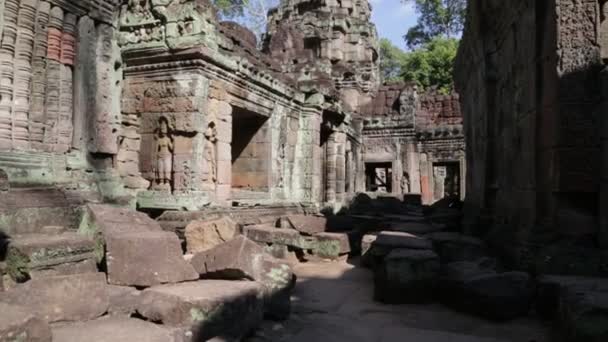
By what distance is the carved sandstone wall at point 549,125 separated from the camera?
4.21 meters

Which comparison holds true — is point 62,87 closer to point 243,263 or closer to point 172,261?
point 172,261

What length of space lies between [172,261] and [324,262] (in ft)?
11.4

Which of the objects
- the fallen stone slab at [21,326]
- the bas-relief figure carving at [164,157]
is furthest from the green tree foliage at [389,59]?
the fallen stone slab at [21,326]

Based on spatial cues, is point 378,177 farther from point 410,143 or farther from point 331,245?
point 331,245

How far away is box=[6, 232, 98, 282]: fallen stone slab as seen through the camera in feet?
10.5

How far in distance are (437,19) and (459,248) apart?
32.0 metres

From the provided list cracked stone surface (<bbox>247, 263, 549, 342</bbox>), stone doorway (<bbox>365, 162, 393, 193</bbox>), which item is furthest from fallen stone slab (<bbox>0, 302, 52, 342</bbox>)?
stone doorway (<bbox>365, 162, 393, 193</bbox>)

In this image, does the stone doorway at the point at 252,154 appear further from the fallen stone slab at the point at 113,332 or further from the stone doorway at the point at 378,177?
the stone doorway at the point at 378,177

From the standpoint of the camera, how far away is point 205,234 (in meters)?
5.48

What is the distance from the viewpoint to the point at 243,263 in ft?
11.9

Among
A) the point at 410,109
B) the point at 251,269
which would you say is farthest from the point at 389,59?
the point at 251,269

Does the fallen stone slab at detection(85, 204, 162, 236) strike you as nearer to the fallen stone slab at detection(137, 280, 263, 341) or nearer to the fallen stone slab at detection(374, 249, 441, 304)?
the fallen stone slab at detection(137, 280, 263, 341)

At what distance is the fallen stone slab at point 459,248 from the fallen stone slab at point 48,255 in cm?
395

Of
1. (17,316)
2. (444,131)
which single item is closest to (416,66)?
(444,131)
